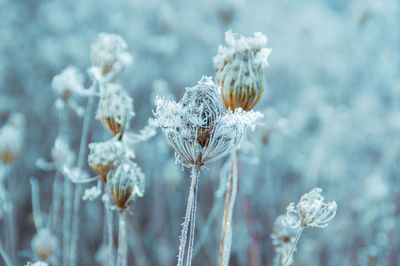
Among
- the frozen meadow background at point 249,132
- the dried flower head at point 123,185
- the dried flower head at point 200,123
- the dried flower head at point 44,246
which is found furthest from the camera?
the frozen meadow background at point 249,132

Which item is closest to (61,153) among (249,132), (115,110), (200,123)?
(115,110)

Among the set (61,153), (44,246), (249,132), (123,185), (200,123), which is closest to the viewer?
(200,123)

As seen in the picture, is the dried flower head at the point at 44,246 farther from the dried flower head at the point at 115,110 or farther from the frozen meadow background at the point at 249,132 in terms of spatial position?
the dried flower head at the point at 115,110

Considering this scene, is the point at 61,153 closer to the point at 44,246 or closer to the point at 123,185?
the point at 44,246

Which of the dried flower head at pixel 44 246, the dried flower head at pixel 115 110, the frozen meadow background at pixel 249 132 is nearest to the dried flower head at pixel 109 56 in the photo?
the dried flower head at pixel 115 110

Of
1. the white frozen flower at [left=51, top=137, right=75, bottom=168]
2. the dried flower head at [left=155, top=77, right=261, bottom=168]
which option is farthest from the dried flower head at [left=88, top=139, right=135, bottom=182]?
the white frozen flower at [left=51, top=137, right=75, bottom=168]

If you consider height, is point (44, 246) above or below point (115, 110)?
below
